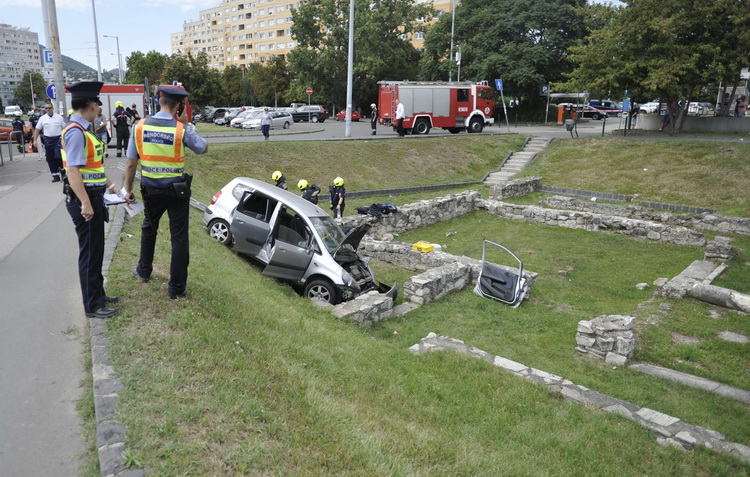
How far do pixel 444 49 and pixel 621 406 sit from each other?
1806 inches

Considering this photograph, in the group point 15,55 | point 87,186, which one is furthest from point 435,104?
point 15,55

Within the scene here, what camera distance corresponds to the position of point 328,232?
9.32m

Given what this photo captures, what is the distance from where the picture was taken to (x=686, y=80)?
80.0 feet

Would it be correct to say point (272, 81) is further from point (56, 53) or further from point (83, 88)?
point (83, 88)

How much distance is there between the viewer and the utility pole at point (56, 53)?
13.8 m

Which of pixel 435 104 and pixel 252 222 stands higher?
pixel 435 104

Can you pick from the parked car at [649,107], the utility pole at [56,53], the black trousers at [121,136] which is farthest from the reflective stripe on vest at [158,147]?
the parked car at [649,107]

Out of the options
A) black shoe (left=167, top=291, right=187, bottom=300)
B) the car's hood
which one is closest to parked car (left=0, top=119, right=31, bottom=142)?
the car's hood

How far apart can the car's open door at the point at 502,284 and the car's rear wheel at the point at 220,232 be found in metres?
5.00

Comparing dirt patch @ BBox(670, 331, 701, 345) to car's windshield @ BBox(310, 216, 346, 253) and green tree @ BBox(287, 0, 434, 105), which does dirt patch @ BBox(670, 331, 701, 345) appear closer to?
car's windshield @ BBox(310, 216, 346, 253)

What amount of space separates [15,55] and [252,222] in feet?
695

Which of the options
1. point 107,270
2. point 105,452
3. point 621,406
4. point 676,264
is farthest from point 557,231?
point 105,452

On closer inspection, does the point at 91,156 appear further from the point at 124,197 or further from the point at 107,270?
the point at 107,270

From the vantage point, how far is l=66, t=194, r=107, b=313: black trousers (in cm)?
484
